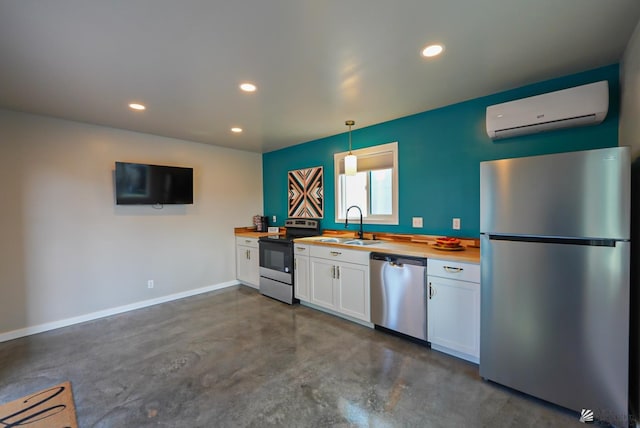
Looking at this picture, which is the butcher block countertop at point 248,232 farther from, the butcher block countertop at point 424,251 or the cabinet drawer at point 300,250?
the butcher block countertop at point 424,251

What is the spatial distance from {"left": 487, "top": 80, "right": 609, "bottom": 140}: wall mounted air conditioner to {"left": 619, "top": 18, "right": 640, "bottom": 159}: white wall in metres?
0.11

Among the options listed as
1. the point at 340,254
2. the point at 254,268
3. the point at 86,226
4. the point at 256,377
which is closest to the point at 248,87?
the point at 340,254

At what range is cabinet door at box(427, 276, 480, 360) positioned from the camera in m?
2.27

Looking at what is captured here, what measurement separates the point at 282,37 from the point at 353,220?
260 centimetres

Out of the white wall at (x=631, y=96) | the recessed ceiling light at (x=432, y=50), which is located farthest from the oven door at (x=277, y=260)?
the white wall at (x=631, y=96)

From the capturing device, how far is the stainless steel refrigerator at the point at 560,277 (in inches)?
63.4

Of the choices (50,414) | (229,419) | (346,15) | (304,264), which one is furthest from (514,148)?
(50,414)

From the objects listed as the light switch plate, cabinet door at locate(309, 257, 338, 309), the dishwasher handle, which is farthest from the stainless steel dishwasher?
the light switch plate

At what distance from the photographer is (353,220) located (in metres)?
3.94

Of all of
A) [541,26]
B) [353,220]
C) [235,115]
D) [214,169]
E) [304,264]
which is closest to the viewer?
[541,26]

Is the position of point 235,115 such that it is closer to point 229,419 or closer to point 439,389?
point 229,419

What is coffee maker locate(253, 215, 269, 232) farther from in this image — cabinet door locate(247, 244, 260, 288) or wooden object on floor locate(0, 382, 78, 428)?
wooden object on floor locate(0, 382, 78, 428)

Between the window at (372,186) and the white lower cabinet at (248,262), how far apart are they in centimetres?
147
